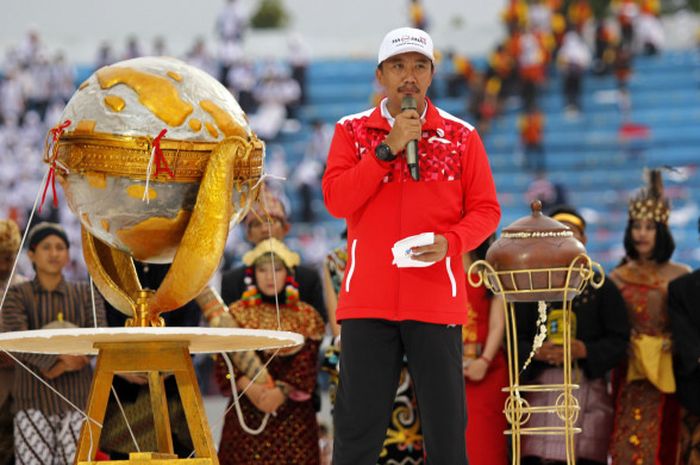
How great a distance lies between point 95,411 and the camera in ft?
14.8

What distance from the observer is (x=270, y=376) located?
7.09 m

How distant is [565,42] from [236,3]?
6.48 meters

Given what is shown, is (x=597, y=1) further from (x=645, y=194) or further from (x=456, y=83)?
(x=645, y=194)

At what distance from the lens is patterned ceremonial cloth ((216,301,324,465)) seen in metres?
7.09

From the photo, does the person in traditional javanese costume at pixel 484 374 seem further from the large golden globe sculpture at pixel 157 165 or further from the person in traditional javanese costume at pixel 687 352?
the large golden globe sculpture at pixel 157 165

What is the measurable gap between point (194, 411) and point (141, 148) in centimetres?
84

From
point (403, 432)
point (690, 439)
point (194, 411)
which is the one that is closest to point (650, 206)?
point (690, 439)

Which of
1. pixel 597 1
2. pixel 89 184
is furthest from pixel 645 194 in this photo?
pixel 597 1

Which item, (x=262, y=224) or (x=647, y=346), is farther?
(x=262, y=224)

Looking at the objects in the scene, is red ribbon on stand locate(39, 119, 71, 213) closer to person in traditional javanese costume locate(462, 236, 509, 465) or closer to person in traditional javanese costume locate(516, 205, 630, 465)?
person in traditional javanese costume locate(462, 236, 509, 465)

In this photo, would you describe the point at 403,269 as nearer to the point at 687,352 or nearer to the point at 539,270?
the point at 539,270

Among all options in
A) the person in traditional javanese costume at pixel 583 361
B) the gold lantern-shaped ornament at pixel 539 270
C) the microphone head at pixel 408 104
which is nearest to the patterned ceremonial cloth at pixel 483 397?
the person in traditional javanese costume at pixel 583 361

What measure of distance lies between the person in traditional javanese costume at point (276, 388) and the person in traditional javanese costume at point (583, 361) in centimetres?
105

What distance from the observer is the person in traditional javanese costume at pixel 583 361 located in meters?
6.88
